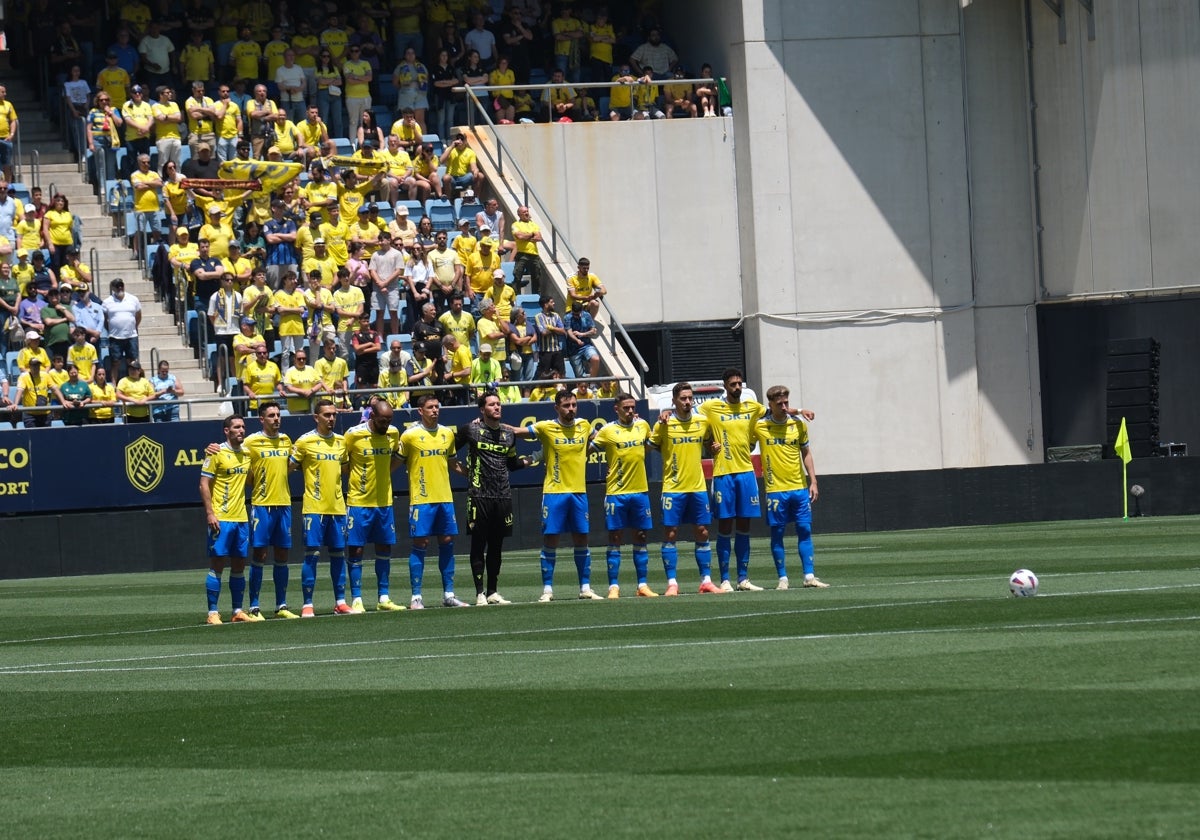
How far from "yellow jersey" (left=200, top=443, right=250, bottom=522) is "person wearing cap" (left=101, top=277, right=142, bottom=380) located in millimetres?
13533

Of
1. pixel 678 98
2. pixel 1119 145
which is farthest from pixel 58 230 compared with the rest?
pixel 1119 145

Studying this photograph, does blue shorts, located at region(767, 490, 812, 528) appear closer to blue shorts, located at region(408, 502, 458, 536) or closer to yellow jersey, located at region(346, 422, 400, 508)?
blue shorts, located at region(408, 502, 458, 536)

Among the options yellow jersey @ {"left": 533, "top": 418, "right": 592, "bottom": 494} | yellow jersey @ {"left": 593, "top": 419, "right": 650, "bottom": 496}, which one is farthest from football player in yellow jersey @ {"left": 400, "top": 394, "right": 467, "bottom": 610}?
yellow jersey @ {"left": 593, "top": 419, "right": 650, "bottom": 496}

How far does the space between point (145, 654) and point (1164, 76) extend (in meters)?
28.0

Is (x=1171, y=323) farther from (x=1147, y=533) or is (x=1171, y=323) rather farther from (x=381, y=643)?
(x=381, y=643)

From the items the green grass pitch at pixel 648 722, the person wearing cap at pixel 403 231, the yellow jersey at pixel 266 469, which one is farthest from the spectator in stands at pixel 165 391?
the green grass pitch at pixel 648 722

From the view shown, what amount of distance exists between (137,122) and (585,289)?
28.3ft

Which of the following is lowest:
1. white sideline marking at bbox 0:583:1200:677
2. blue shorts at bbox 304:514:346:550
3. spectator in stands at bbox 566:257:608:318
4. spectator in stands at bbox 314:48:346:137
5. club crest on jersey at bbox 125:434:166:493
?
white sideline marking at bbox 0:583:1200:677

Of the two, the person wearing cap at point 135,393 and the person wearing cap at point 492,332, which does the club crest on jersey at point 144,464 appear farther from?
the person wearing cap at point 492,332

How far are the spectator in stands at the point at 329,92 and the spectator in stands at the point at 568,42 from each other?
509 centimetres

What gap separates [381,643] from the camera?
16328mm

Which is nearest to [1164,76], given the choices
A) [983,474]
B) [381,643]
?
[983,474]

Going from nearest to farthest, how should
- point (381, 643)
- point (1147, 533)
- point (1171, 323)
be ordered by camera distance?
point (381, 643), point (1147, 533), point (1171, 323)

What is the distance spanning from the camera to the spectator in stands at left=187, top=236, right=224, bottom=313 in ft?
113
